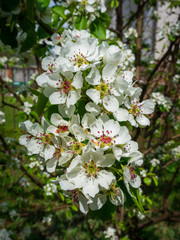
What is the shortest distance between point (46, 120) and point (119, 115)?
0.30m

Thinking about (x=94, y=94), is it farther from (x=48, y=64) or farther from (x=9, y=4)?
(x=9, y=4)

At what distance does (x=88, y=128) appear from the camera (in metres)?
0.79

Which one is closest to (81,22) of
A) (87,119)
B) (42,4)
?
(42,4)

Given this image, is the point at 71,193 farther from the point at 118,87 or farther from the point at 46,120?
the point at 118,87

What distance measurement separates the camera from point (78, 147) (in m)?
0.76

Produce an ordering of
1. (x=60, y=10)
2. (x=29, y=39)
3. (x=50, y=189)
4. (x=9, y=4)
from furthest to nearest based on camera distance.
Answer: (x=50, y=189) < (x=60, y=10) < (x=29, y=39) < (x=9, y=4)

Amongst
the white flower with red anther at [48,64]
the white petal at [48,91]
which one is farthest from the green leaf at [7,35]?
the white petal at [48,91]

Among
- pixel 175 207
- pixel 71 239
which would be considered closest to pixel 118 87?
pixel 71 239

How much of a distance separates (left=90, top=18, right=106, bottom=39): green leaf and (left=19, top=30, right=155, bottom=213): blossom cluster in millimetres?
494

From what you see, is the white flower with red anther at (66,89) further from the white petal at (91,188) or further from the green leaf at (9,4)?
the green leaf at (9,4)

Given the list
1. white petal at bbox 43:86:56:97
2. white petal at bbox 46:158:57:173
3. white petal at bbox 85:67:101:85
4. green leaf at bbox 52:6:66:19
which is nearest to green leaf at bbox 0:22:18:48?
green leaf at bbox 52:6:66:19

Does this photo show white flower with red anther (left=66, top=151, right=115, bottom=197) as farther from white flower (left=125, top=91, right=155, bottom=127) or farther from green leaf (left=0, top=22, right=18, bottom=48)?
green leaf (left=0, top=22, right=18, bottom=48)

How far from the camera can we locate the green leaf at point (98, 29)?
1302 mm

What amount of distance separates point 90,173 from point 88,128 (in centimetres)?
17
